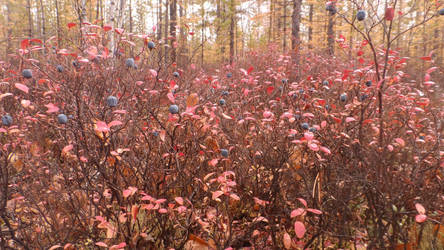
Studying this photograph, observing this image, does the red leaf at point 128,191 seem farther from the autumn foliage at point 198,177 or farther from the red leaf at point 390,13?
the red leaf at point 390,13

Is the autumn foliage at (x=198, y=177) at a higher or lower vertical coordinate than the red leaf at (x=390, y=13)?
lower

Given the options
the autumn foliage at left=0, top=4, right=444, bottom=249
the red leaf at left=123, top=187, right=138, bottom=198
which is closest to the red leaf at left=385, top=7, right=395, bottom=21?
the autumn foliage at left=0, top=4, right=444, bottom=249

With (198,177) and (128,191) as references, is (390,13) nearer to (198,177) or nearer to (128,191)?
(198,177)

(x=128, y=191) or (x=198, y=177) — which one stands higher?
(x=128, y=191)

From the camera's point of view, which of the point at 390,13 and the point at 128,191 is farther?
the point at 390,13

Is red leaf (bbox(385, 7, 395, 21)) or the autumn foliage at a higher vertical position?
red leaf (bbox(385, 7, 395, 21))

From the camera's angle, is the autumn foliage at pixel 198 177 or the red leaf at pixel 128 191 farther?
the autumn foliage at pixel 198 177

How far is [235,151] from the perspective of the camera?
8.05 ft

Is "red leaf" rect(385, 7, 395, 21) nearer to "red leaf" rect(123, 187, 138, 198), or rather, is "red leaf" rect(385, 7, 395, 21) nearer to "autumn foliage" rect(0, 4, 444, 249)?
"autumn foliage" rect(0, 4, 444, 249)

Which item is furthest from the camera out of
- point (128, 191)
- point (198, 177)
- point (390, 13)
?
point (198, 177)

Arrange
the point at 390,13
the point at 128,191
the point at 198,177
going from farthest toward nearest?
the point at 198,177 → the point at 390,13 → the point at 128,191

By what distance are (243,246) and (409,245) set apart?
118cm

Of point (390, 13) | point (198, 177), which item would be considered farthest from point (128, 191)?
point (390, 13)

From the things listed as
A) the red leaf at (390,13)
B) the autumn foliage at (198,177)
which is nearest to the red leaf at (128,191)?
the autumn foliage at (198,177)
